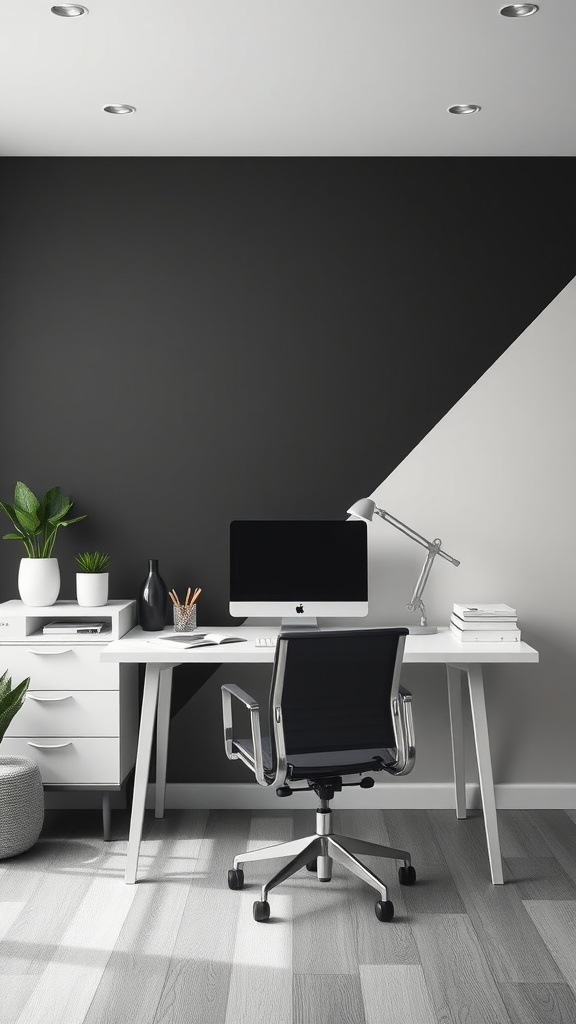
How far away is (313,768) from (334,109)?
8.18 ft

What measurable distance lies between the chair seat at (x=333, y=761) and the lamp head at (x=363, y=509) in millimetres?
1092

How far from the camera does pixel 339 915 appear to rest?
3.33 m

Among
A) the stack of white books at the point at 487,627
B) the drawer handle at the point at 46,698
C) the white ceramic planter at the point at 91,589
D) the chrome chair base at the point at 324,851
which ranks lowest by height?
the chrome chair base at the point at 324,851

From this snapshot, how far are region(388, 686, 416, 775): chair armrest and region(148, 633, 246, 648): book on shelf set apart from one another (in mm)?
837

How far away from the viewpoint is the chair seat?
3246mm

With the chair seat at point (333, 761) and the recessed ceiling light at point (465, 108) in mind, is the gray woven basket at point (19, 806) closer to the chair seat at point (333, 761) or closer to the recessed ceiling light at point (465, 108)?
the chair seat at point (333, 761)

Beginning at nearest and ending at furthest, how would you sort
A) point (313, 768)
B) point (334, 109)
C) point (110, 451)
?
point (313, 768), point (334, 109), point (110, 451)

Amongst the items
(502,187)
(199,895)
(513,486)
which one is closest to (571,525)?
(513,486)

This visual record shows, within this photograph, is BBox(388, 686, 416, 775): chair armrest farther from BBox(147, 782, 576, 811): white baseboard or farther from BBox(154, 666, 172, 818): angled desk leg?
BBox(154, 666, 172, 818): angled desk leg

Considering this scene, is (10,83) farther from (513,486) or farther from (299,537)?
(513,486)

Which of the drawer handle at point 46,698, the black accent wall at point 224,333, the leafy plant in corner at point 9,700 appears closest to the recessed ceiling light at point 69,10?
the black accent wall at point 224,333

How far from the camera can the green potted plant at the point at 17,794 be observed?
3.76 metres

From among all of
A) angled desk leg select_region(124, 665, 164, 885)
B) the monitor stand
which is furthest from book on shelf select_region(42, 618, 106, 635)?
the monitor stand

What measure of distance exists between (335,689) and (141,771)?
0.87 meters
